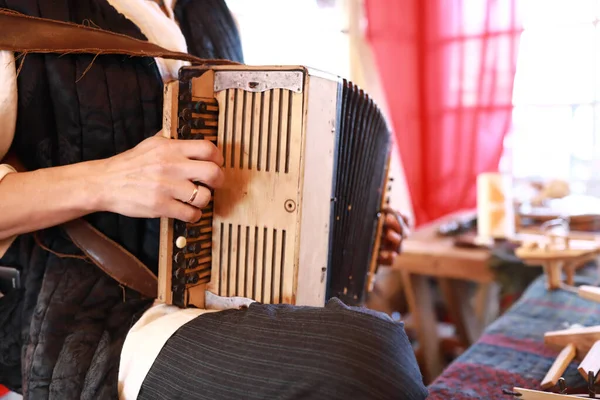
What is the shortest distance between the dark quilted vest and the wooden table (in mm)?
1283

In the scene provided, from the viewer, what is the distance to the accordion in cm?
81

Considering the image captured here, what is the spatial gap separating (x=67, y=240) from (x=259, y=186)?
320mm

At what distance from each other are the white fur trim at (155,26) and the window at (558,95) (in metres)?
2.13

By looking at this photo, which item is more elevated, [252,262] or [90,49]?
[90,49]

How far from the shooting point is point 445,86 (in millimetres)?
2809

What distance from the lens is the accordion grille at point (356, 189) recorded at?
3.03 ft

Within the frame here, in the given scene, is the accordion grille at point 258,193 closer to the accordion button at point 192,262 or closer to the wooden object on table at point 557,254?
the accordion button at point 192,262

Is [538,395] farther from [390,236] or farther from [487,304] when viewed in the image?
[487,304]

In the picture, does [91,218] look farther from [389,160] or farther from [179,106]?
[389,160]

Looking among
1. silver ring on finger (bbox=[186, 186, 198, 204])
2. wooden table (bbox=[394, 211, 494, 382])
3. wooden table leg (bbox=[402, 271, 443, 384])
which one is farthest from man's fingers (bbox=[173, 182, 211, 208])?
wooden table leg (bbox=[402, 271, 443, 384])

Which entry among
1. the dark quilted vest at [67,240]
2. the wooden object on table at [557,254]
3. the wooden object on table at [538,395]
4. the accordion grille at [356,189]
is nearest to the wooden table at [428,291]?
the wooden object on table at [557,254]

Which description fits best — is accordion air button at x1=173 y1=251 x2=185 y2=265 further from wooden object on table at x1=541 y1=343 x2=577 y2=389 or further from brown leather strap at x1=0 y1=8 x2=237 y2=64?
wooden object on table at x1=541 y1=343 x2=577 y2=389

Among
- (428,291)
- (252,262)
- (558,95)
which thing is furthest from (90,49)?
(558,95)

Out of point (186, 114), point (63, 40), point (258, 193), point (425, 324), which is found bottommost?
point (425, 324)
